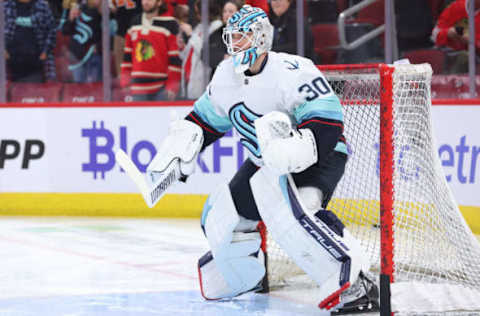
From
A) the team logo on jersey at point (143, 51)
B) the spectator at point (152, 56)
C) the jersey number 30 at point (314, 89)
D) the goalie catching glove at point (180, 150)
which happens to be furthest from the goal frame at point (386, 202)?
the team logo on jersey at point (143, 51)

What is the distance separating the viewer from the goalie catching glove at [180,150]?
350cm

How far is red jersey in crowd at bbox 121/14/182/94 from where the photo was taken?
6652 mm

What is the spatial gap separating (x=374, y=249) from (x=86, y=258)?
5.12 ft

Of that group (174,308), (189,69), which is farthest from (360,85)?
(189,69)

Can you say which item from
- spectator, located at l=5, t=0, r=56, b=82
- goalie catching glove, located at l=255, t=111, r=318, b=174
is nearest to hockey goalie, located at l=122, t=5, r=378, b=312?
goalie catching glove, located at l=255, t=111, r=318, b=174

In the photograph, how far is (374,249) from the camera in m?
4.16

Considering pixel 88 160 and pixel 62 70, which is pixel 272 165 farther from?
pixel 62 70

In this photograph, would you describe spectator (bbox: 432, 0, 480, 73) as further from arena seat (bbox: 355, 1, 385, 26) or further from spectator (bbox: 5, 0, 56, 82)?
spectator (bbox: 5, 0, 56, 82)

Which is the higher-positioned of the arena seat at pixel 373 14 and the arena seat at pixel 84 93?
the arena seat at pixel 373 14

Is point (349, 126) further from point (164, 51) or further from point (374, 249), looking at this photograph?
point (164, 51)

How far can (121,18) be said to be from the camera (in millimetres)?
6754

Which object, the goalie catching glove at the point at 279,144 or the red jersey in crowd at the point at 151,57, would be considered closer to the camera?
the goalie catching glove at the point at 279,144

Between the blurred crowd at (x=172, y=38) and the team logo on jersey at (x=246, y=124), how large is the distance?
2961mm

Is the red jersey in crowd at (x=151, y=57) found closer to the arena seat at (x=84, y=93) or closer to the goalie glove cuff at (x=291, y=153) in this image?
the arena seat at (x=84, y=93)
